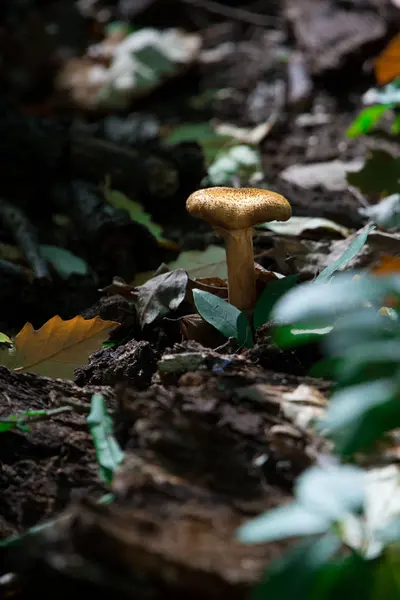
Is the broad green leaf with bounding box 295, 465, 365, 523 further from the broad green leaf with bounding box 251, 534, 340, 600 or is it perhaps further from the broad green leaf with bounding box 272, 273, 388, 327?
the broad green leaf with bounding box 272, 273, 388, 327

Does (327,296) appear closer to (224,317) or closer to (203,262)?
(224,317)

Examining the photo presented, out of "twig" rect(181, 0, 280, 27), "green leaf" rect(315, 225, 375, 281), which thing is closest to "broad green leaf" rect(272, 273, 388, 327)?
"green leaf" rect(315, 225, 375, 281)

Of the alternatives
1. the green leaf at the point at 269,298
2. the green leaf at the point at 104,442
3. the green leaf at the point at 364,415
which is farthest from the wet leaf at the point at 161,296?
the green leaf at the point at 364,415

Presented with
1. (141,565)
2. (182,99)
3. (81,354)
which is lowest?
(182,99)

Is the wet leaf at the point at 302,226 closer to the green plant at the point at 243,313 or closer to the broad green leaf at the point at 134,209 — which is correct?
the broad green leaf at the point at 134,209

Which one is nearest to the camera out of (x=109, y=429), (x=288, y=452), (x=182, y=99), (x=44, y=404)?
(x=288, y=452)

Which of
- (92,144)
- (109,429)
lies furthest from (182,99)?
(109,429)

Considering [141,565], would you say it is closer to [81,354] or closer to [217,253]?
[81,354]
